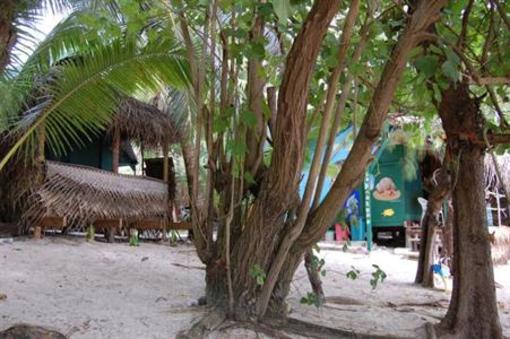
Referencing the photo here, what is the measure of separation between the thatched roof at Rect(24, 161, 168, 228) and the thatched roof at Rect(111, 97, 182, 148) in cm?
85

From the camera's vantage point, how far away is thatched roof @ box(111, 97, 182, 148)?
28.8ft

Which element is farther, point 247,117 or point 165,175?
point 165,175

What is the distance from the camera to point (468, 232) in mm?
4078

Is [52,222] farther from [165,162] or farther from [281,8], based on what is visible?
[281,8]

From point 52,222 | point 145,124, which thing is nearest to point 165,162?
point 145,124

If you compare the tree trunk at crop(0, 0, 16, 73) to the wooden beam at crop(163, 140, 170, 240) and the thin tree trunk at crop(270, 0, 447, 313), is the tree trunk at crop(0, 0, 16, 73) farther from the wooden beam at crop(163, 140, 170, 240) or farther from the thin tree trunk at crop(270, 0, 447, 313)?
the wooden beam at crop(163, 140, 170, 240)

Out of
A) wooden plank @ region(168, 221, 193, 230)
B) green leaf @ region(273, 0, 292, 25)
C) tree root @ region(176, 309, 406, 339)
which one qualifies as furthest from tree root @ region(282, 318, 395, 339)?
wooden plank @ region(168, 221, 193, 230)

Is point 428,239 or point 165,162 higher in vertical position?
point 165,162

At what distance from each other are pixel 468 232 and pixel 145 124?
21.5 ft

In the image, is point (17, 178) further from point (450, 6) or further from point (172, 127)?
point (450, 6)

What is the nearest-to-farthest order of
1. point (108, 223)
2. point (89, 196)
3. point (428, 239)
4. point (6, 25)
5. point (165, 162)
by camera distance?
1. point (6, 25)
2. point (428, 239)
3. point (89, 196)
4. point (108, 223)
5. point (165, 162)

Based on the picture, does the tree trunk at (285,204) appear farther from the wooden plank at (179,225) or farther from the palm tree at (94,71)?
the wooden plank at (179,225)

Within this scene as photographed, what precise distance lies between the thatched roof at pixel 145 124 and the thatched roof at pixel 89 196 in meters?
0.85

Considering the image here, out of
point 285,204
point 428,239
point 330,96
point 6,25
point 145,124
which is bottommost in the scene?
point 428,239
